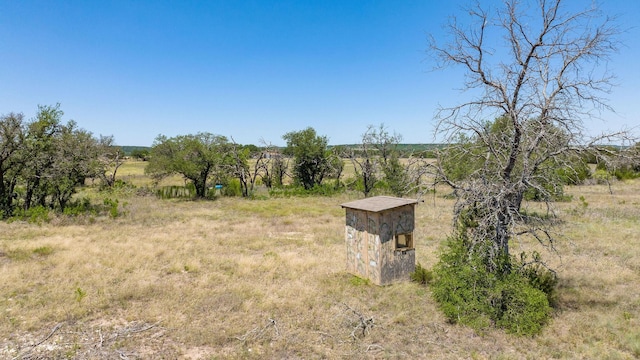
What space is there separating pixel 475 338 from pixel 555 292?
122 inches

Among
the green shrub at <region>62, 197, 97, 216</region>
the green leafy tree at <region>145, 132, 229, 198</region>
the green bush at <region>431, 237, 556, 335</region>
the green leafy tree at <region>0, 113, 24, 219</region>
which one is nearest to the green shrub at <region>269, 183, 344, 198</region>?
the green leafy tree at <region>145, 132, 229, 198</region>

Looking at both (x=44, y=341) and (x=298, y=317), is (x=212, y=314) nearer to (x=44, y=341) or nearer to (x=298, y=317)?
(x=298, y=317)

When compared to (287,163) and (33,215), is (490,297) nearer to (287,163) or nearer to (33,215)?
(33,215)

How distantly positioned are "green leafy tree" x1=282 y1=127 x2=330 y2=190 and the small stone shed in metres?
20.7

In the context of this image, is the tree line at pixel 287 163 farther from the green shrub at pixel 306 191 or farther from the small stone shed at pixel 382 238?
the small stone shed at pixel 382 238

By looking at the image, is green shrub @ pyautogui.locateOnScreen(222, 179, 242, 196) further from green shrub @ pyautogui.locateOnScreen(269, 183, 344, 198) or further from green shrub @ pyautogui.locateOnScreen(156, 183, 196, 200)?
green shrub @ pyautogui.locateOnScreen(269, 183, 344, 198)

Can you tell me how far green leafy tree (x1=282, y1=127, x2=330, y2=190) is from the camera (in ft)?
98.1

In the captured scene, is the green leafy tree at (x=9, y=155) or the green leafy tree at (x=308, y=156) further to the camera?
the green leafy tree at (x=308, y=156)

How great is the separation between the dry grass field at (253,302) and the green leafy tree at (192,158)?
1125cm

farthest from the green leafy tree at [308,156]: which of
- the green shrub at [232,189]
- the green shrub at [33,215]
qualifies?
the green shrub at [33,215]

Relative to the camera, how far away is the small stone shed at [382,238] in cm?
868

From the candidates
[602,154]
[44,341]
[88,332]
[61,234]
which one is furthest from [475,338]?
[61,234]

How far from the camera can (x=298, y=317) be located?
731 cm

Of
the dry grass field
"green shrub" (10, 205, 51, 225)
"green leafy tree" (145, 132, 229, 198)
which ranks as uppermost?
"green leafy tree" (145, 132, 229, 198)
